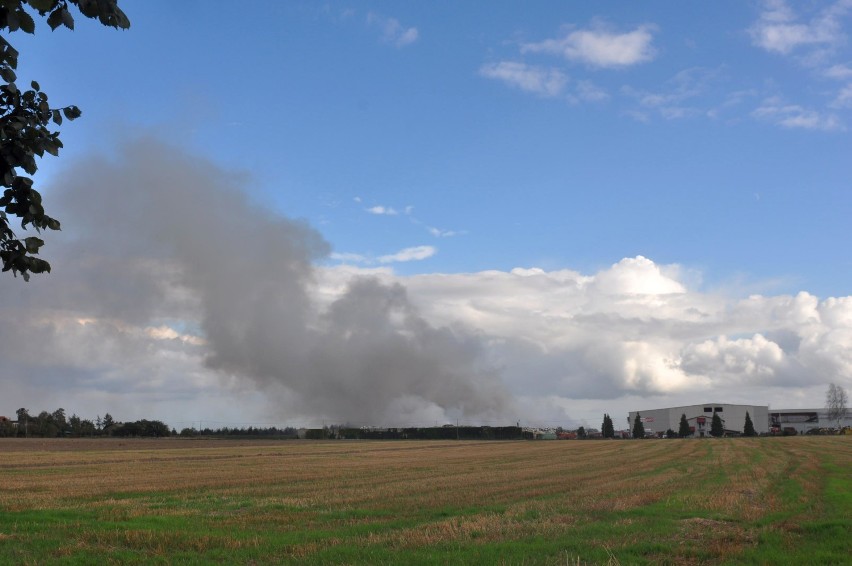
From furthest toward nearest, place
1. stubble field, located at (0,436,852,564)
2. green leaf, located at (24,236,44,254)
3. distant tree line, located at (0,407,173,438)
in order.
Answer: distant tree line, located at (0,407,173,438) → stubble field, located at (0,436,852,564) → green leaf, located at (24,236,44,254)

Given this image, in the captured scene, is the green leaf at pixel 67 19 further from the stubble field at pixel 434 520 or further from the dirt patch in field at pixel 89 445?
the dirt patch in field at pixel 89 445

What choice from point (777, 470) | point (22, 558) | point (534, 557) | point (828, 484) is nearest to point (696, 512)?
point (534, 557)

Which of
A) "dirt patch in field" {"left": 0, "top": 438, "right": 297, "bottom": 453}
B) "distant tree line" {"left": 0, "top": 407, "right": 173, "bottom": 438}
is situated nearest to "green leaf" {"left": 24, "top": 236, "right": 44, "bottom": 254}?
"dirt patch in field" {"left": 0, "top": 438, "right": 297, "bottom": 453}

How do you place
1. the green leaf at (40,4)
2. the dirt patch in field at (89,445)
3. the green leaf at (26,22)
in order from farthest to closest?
the dirt patch in field at (89,445)
the green leaf at (26,22)
the green leaf at (40,4)

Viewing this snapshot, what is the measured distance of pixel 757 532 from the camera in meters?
17.4

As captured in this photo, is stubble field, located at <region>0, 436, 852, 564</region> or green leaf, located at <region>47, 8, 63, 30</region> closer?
green leaf, located at <region>47, 8, 63, 30</region>

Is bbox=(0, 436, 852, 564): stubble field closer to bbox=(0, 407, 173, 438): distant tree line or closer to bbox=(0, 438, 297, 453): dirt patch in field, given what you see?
bbox=(0, 438, 297, 453): dirt patch in field

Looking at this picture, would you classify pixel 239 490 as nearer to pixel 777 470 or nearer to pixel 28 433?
pixel 777 470

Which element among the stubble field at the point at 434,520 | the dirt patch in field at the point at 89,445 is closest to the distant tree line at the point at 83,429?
the dirt patch in field at the point at 89,445

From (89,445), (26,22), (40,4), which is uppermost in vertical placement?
(26,22)

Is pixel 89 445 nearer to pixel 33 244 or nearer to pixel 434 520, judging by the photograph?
pixel 434 520

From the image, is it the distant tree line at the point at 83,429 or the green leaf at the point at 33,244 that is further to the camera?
the distant tree line at the point at 83,429

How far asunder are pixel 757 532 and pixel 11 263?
16547 mm

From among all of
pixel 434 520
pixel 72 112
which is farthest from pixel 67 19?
pixel 434 520
